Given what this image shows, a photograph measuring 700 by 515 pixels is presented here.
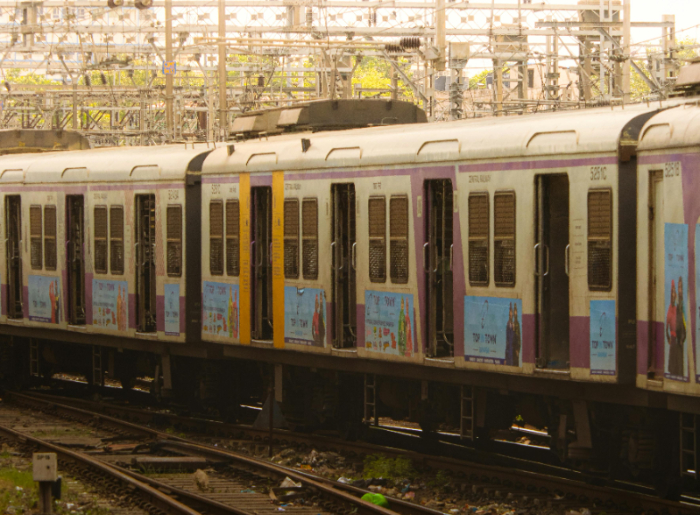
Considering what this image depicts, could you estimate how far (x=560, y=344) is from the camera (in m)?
10.9

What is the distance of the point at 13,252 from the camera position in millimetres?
18875

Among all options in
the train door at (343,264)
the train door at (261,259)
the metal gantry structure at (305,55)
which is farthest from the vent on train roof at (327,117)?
the metal gantry structure at (305,55)

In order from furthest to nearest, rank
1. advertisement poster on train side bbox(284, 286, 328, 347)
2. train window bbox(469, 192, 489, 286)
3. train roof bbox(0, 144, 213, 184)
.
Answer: train roof bbox(0, 144, 213, 184) → advertisement poster on train side bbox(284, 286, 328, 347) → train window bbox(469, 192, 489, 286)

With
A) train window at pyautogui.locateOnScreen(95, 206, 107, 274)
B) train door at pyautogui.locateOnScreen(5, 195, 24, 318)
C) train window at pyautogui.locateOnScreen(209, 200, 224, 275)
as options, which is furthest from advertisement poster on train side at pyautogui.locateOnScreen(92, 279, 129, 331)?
train door at pyautogui.locateOnScreen(5, 195, 24, 318)

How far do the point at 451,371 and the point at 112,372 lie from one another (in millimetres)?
7541

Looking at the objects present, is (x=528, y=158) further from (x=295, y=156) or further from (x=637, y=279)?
(x=295, y=156)

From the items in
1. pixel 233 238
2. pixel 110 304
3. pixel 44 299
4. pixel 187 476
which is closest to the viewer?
pixel 187 476

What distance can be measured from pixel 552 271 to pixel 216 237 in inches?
211

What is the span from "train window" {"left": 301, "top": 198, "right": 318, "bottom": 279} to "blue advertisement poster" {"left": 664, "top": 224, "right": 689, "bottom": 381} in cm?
474

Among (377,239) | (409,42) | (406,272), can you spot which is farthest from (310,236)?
(409,42)

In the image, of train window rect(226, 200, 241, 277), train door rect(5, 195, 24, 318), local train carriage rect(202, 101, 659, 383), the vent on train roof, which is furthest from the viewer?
train door rect(5, 195, 24, 318)

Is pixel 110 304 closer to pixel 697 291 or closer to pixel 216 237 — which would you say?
Answer: pixel 216 237

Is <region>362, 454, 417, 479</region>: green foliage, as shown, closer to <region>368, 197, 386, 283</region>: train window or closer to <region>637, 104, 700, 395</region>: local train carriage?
<region>368, 197, 386, 283</region>: train window

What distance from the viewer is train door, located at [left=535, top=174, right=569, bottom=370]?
1054 centimetres
